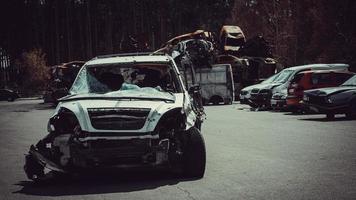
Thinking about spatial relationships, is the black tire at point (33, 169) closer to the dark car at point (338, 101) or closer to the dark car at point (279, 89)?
the dark car at point (338, 101)

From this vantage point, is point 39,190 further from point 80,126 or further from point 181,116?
point 181,116

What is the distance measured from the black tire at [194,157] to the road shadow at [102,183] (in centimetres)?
16

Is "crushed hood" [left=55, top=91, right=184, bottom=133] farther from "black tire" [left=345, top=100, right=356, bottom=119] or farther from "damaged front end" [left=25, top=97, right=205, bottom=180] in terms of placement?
"black tire" [left=345, top=100, right=356, bottom=119]

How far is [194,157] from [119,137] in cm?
106

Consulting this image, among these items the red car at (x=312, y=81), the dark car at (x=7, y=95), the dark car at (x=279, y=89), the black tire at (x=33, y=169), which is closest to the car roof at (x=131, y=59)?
the black tire at (x=33, y=169)

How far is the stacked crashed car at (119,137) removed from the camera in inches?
334

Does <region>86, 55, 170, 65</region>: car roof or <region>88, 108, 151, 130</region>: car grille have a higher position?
<region>86, 55, 170, 65</region>: car roof

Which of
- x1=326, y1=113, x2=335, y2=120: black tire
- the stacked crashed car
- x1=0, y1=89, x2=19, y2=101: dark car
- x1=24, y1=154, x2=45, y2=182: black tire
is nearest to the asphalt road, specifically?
x1=24, y1=154, x2=45, y2=182: black tire

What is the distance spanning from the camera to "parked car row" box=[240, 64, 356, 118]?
1994 centimetres

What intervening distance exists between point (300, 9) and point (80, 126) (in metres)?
47.4

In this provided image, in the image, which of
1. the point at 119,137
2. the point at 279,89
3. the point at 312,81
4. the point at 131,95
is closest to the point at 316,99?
the point at 312,81

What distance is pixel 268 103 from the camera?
93.2 feet

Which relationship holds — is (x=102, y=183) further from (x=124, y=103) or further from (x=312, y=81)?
(x=312, y=81)

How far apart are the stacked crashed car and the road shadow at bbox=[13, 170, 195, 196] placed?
0.21 m
